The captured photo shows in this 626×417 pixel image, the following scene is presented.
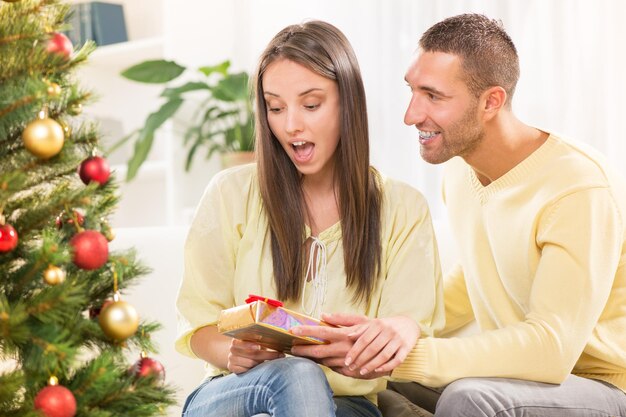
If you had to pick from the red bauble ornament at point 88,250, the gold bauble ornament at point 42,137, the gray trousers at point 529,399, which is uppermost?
the gold bauble ornament at point 42,137

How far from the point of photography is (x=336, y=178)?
180cm

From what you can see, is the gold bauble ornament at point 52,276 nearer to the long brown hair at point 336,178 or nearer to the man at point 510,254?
the man at point 510,254

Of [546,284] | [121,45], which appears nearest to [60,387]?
[546,284]

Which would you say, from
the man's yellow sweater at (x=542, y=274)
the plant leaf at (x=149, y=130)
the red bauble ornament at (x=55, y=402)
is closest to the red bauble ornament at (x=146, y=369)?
the red bauble ornament at (x=55, y=402)

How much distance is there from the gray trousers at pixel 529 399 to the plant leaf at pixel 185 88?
80.4 inches

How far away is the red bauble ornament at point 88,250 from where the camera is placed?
3.53 ft

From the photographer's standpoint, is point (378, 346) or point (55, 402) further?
point (378, 346)

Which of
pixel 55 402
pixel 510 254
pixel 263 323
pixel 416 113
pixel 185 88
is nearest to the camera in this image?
pixel 55 402

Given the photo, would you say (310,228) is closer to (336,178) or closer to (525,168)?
(336,178)

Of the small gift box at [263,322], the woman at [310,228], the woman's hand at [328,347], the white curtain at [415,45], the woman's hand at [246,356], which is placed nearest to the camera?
the small gift box at [263,322]

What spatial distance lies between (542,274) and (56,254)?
3.17 feet

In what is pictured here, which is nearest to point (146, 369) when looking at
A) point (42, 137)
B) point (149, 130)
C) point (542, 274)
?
point (42, 137)

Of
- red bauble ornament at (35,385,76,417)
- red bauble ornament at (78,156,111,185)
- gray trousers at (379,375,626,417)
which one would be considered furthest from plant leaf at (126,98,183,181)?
red bauble ornament at (35,385,76,417)

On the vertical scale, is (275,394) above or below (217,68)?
below
